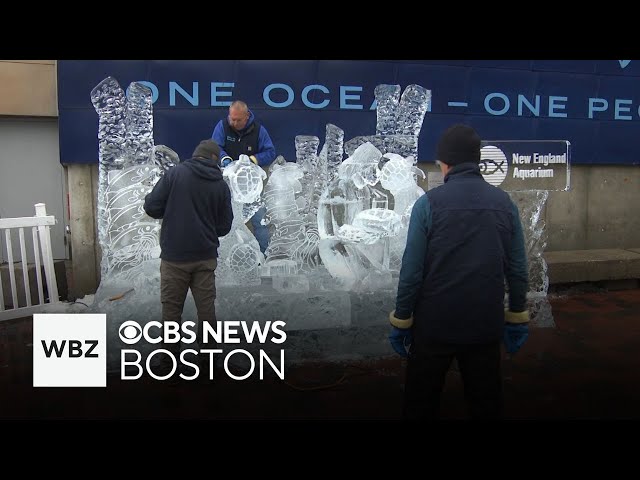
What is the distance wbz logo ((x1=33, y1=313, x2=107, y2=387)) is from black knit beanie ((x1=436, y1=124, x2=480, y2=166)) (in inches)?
94.1

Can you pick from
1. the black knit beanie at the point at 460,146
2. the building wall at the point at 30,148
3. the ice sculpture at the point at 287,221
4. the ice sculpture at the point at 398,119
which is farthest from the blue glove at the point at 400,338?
the building wall at the point at 30,148

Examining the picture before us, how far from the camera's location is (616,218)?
7152mm

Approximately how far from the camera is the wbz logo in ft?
11.2

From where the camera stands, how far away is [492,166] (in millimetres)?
5293

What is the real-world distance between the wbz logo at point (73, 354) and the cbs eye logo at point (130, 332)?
0.58 ft

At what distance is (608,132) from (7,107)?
6707 mm

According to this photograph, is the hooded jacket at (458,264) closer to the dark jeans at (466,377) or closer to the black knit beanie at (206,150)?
the dark jeans at (466,377)

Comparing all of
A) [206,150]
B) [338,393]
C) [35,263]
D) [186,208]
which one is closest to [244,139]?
[206,150]

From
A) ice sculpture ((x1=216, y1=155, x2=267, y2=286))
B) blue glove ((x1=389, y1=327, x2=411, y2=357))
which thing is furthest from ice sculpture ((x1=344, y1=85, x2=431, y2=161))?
blue glove ((x1=389, y1=327, x2=411, y2=357))

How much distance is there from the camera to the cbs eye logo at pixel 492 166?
5.23 m

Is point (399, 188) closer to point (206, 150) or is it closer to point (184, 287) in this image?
point (206, 150)

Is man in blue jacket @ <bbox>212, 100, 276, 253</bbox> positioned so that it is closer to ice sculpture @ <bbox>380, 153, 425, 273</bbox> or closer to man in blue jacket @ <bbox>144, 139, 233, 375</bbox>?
ice sculpture @ <bbox>380, 153, 425, 273</bbox>

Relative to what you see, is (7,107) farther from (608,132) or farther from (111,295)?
(608,132)

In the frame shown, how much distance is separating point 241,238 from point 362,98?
2542mm
